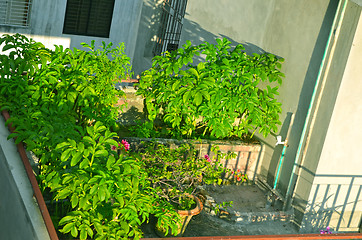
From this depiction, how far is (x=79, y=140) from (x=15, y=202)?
3.05 ft

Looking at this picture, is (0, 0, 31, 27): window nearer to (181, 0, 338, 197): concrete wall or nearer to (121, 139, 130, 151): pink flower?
(181, 0, 338, 197): concrete wall

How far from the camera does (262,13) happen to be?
319 inches

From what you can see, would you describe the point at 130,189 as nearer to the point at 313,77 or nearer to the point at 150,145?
the point at 150,145

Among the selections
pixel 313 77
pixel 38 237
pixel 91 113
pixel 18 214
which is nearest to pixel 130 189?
pixel 38 237

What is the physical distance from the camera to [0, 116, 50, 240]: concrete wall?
15.5 ft

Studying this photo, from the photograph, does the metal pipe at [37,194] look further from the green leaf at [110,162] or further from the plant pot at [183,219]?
the plant pot at [183,219]

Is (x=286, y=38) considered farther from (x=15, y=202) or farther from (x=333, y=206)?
(x=15, y=202)

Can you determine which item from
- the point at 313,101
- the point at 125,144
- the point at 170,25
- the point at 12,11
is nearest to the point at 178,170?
the point at 125,144

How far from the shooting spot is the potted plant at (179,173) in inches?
244

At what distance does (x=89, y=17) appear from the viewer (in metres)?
11.4

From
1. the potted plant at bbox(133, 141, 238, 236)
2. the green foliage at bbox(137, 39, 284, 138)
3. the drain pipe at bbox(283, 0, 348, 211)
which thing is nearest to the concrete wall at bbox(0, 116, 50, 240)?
the potted plant at bbox(133, 141, 238, 236)

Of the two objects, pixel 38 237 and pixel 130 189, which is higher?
pixel 130 189

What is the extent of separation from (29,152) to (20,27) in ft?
18.0

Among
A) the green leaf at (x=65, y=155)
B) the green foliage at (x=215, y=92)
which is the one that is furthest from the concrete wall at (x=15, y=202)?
the green foliage at (x=215, y=92)
